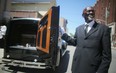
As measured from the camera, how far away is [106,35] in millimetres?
3299

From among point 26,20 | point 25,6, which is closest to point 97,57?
point 26,20

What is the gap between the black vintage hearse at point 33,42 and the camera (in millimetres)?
6711

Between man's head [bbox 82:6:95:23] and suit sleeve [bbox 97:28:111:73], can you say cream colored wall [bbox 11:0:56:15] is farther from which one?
suit sleeve [bbox 97:28:111:73]

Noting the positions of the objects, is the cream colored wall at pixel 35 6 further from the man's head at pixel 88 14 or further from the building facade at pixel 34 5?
the man's head at pixel 88 14

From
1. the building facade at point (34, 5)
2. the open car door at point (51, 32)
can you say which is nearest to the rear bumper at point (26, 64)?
the open car door at point (51, 32)

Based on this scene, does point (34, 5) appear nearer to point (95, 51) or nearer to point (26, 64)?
point (26, 64)

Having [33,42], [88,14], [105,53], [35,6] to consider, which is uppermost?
[35,6]

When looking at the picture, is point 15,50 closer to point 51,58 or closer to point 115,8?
point 51,58

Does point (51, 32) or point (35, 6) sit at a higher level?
point (35, 6)

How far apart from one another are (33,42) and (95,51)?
736 cm

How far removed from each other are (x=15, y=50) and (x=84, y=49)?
18.8 feet

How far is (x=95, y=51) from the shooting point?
132 inches

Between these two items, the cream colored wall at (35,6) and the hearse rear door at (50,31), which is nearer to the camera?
the hearse rear door at (50,31)

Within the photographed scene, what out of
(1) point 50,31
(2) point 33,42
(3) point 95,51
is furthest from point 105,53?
(2) point 33,42
